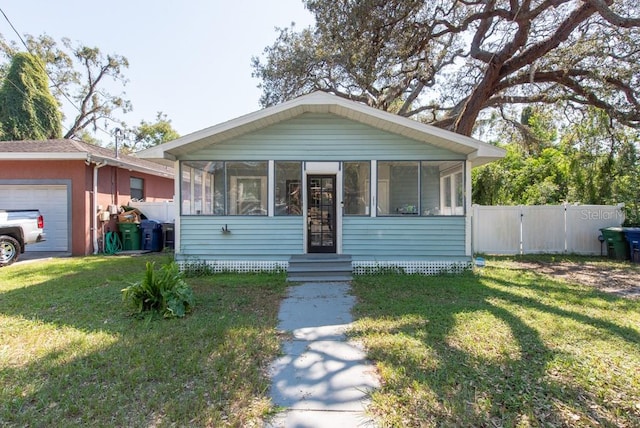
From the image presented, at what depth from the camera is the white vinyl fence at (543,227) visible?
10305mm

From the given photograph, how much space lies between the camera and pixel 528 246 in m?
→ 10.6

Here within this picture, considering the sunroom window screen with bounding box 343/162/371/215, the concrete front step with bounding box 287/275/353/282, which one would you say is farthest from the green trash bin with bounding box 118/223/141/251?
the sunroom window screen with bounding box 343/162/371/215

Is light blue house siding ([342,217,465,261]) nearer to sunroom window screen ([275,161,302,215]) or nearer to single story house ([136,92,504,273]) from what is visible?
single story house ([136,92,504,273])

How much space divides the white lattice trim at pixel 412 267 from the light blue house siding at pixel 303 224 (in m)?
0.11

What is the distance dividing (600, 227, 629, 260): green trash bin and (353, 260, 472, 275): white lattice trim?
5.30 metres

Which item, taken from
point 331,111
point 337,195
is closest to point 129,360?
point 337,195

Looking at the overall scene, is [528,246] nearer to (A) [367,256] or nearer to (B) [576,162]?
(B) [576,162]

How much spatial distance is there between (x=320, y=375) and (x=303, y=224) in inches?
181

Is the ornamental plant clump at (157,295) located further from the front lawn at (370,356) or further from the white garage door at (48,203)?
the white garage door at (48,203)

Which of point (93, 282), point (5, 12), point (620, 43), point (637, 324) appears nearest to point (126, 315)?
point (93, 282)

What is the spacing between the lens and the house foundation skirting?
7398 millimetres

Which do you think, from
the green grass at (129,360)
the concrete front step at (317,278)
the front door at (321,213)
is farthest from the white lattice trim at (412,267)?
the green grass at (129,360)

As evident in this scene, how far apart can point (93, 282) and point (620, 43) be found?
1263 cm

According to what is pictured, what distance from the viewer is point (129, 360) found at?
323 centimetres
